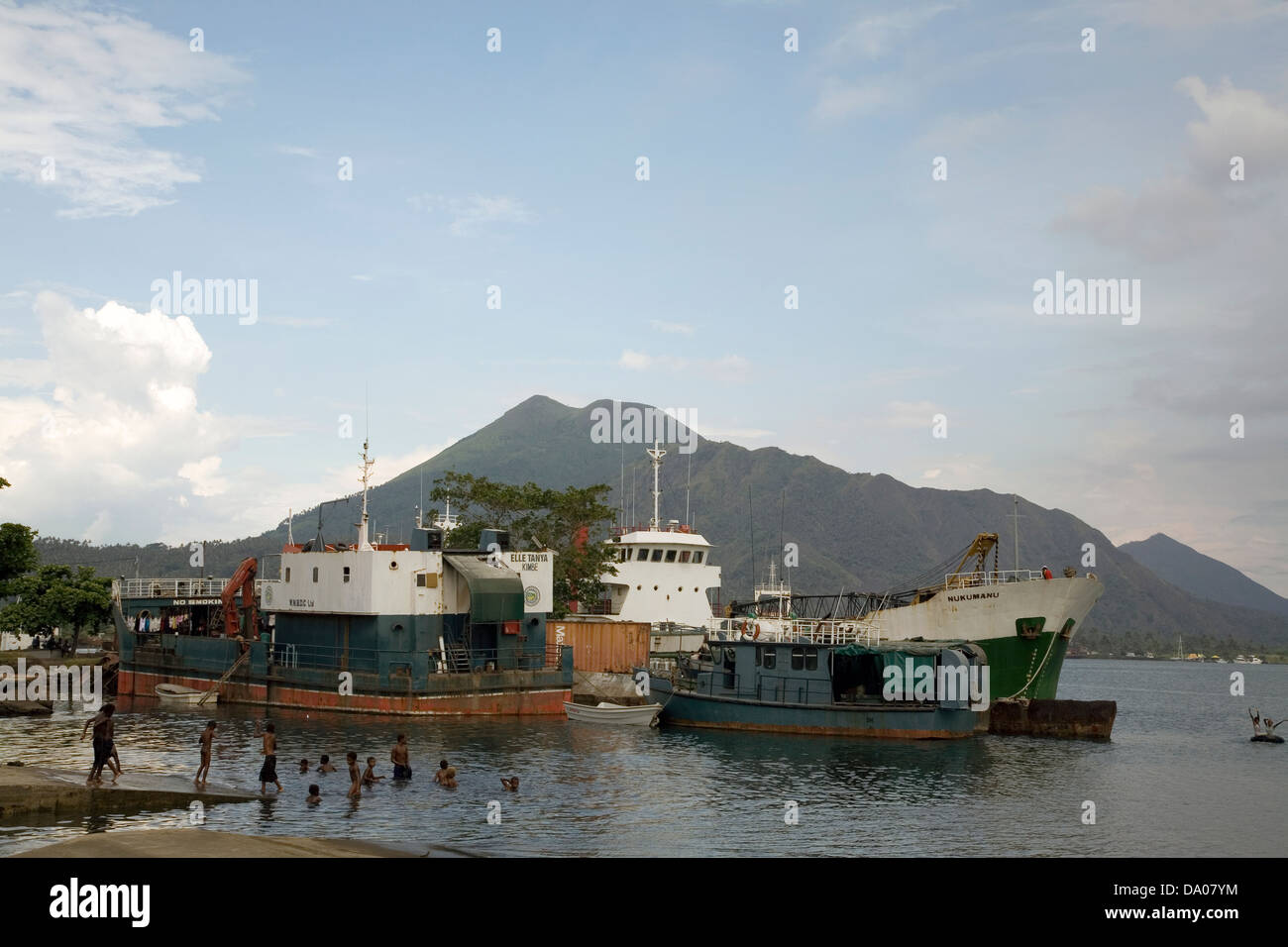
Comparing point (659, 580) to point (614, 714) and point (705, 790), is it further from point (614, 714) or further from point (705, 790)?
point (705, 790)

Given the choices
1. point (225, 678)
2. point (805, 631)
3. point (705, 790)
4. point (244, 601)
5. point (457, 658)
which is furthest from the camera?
point (244, 601)

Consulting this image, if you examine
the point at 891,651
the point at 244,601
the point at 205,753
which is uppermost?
the point at 244,601

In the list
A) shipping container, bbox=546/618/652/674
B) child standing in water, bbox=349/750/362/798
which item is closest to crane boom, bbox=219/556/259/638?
shipping container, bbox=546/618/652/674

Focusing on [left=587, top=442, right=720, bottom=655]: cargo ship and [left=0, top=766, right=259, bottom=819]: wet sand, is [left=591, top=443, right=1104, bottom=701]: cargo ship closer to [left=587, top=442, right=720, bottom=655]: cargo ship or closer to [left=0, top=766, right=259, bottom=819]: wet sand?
[left=587, top=442, right=720, bottom=655]: cargo ship

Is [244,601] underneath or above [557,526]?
underneath

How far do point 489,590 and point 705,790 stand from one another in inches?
642

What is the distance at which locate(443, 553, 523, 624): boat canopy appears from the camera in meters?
44.1

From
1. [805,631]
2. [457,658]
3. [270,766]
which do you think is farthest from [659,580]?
[270,766]

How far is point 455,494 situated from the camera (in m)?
67.3

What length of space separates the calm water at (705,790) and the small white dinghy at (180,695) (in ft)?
9.96

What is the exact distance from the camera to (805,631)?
4909cm

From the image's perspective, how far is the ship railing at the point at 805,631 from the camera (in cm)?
4538
